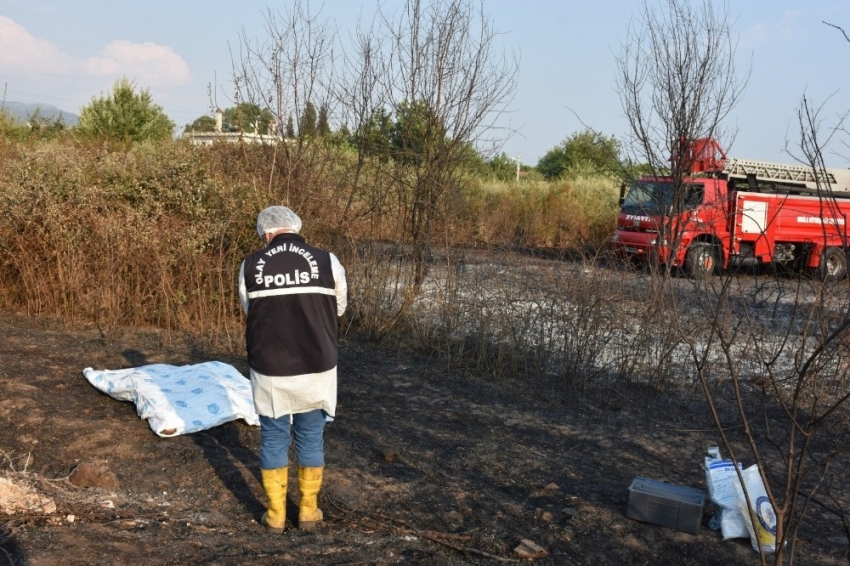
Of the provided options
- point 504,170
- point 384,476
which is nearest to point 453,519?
point 384,476

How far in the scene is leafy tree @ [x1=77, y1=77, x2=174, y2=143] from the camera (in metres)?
22.6

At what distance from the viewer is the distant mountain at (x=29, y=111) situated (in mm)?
18266

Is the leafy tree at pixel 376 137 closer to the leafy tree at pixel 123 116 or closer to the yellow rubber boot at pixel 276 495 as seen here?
the yellow rubber boot at pixel 276 495

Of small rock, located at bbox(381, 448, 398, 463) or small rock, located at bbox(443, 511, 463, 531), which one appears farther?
small rock, located at bbox(381, 448, 398, 463)

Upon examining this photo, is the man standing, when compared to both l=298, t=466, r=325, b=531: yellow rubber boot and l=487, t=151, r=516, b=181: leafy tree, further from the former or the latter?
l=487, t=151, r=516, b=181: leafy tree

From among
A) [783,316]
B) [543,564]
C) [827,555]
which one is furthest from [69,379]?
[783,316]

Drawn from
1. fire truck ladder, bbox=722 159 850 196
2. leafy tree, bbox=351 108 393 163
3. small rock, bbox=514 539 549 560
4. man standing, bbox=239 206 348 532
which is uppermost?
fire truck ladder, bbox=722 159 850 196

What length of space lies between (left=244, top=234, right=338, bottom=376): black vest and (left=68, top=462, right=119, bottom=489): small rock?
129 cm

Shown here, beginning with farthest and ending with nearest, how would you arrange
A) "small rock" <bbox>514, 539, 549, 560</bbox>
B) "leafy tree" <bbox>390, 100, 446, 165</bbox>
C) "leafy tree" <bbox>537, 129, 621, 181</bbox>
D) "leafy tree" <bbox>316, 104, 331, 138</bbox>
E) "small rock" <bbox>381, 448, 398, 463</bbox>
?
"leafy tree" <bbox>537, 129, 621, 181</bbox>, "leafy tree" <bbox>316, 104, 331, 138</bbox>, "leafy tree" <bbox>390, 100, 446, 165</bbox>, "small rock" <bbox>381, 448, 398, 463</bbox>, "small rock" <bbox>514, 539, 549, 560</bbox>

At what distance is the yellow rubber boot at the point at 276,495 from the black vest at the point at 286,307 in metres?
0.53

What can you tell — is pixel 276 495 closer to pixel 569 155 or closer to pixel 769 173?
pixel 769 173

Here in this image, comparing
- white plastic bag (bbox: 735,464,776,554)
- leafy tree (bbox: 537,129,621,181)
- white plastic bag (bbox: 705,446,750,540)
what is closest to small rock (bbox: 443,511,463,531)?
white plastic bag (bbox: 705,446,750,540)

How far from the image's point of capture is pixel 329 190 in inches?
382

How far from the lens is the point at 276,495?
171 inches
